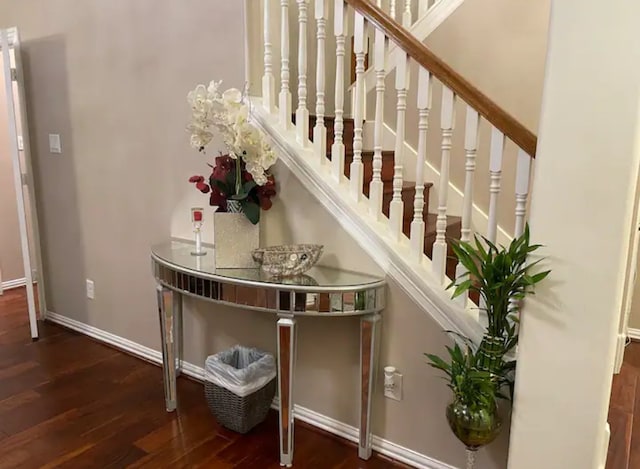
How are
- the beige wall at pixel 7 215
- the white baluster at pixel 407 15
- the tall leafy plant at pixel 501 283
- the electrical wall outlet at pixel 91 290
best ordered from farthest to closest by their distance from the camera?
the beige wall at pixel 7 215
the electrical wall outlet at pixel 91 290
the white baluster at pixel 407 15
the tall leafy plant at pixel 501 283

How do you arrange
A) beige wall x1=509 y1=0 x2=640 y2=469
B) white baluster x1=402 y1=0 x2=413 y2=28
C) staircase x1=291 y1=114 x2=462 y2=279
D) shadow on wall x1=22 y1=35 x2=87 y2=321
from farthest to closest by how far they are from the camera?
shadow on wall x1=22 y1=35 x2=87 y2=321, white baluster x1=402 y1=0 x2=413 y2=28, staircase x1=291 y1=114 x2=462 y2=279, beige wall x1=509 y1=0 x2=640 y2=469

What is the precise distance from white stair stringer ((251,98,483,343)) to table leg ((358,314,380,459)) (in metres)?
0.20

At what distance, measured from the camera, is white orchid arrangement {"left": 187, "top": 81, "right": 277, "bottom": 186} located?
77.4 inches

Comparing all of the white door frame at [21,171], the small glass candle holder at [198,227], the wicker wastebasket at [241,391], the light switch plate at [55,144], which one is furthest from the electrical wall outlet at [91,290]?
the wicker wastebasket at [241,391]

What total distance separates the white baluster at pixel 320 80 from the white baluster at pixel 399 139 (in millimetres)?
335

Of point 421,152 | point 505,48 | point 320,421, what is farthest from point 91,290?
point 505,48

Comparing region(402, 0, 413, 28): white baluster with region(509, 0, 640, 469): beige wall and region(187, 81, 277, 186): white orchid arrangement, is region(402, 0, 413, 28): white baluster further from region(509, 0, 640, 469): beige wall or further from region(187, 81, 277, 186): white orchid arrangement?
region(509, 0, 640, 469): beige wall

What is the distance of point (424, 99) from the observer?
1873mm

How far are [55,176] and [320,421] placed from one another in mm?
2338

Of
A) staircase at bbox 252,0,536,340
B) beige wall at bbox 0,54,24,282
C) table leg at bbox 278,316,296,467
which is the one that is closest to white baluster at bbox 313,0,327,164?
staircase at bbox 252,0,536,340

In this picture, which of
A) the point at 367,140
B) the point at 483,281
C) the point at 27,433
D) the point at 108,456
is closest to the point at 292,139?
the point at 367,140

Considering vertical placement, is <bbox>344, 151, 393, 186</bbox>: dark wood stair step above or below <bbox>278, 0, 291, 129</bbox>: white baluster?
below

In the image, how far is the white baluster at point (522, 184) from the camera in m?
1.68

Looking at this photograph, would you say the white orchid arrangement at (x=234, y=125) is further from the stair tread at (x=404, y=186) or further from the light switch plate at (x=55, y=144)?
the light switch plate at (x=55, y=144)
